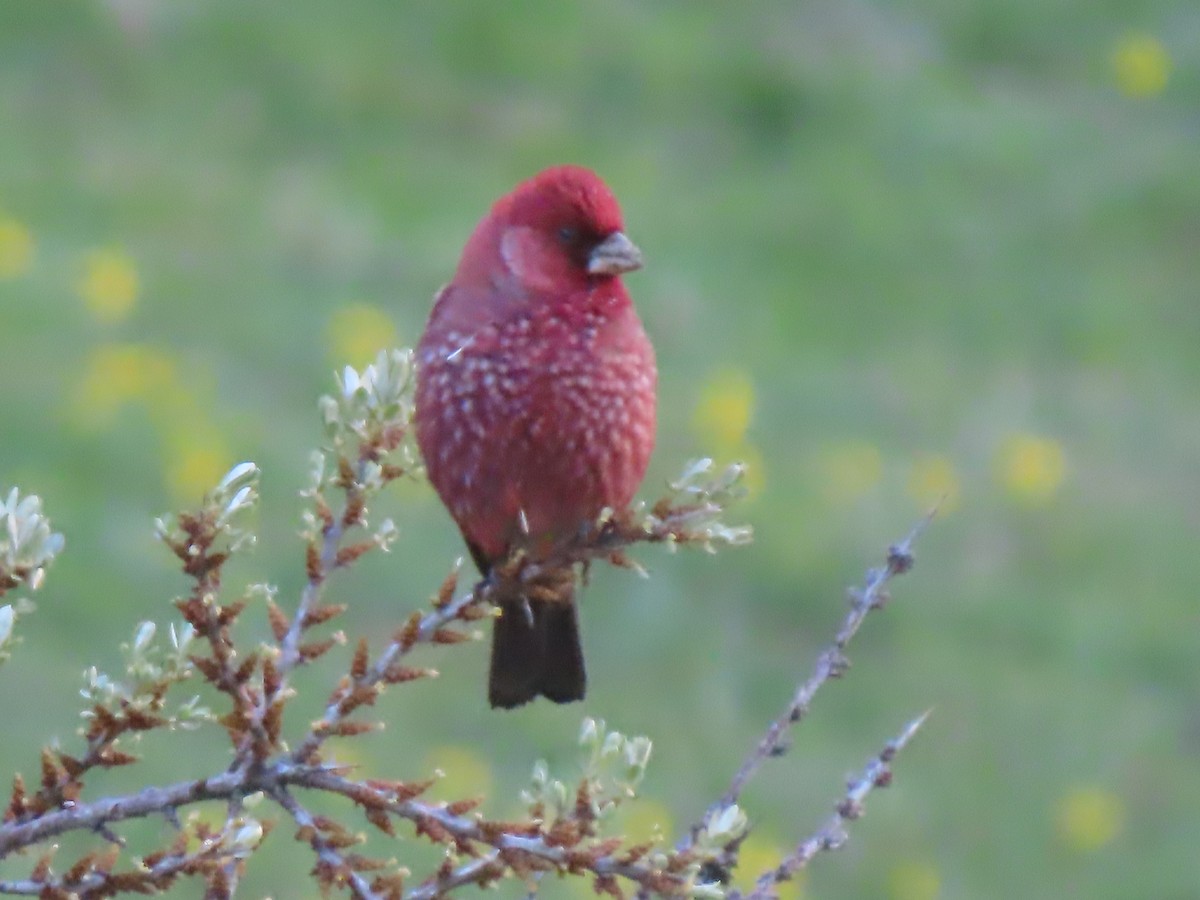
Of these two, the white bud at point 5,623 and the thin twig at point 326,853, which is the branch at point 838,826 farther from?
the white bud at point 5,623

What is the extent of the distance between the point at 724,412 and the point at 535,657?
4.69m

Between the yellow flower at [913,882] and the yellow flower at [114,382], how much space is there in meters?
3.36

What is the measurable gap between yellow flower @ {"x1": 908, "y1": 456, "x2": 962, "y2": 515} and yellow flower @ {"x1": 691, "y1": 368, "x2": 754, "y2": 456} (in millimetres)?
778

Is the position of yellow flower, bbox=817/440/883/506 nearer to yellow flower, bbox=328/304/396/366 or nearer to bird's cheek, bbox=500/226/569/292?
yellow flower, bbox=328/304/396/366

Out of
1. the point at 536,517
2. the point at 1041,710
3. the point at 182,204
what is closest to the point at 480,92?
Result: the point at 182,204

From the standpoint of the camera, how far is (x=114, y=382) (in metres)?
8.67

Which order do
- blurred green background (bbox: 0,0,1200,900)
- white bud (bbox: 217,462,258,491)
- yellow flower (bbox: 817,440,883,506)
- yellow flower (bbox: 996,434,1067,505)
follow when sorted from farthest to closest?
yellow flower (bbox: 996,434,1067,505) → yellow flower (bbox: 817,440,883,506) → blurred green background (bbox: 0,0,1200,900) → white bud (bbox: 217,462,258,491)

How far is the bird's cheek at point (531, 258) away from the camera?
4.15 m

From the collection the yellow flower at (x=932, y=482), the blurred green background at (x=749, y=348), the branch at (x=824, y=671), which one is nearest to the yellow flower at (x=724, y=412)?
the blurred green background at (x=749, y=348)

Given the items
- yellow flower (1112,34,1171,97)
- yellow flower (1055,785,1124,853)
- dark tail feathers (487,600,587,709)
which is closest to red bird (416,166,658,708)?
dark tail feathers (487,600,587,709)

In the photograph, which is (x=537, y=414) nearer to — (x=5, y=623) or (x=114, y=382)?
(x=5, y=623)

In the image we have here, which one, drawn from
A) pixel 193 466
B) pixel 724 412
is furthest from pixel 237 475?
pixel 724 412

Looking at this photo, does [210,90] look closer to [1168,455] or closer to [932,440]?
[932,440]

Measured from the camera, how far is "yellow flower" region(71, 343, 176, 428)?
28.1 feet
